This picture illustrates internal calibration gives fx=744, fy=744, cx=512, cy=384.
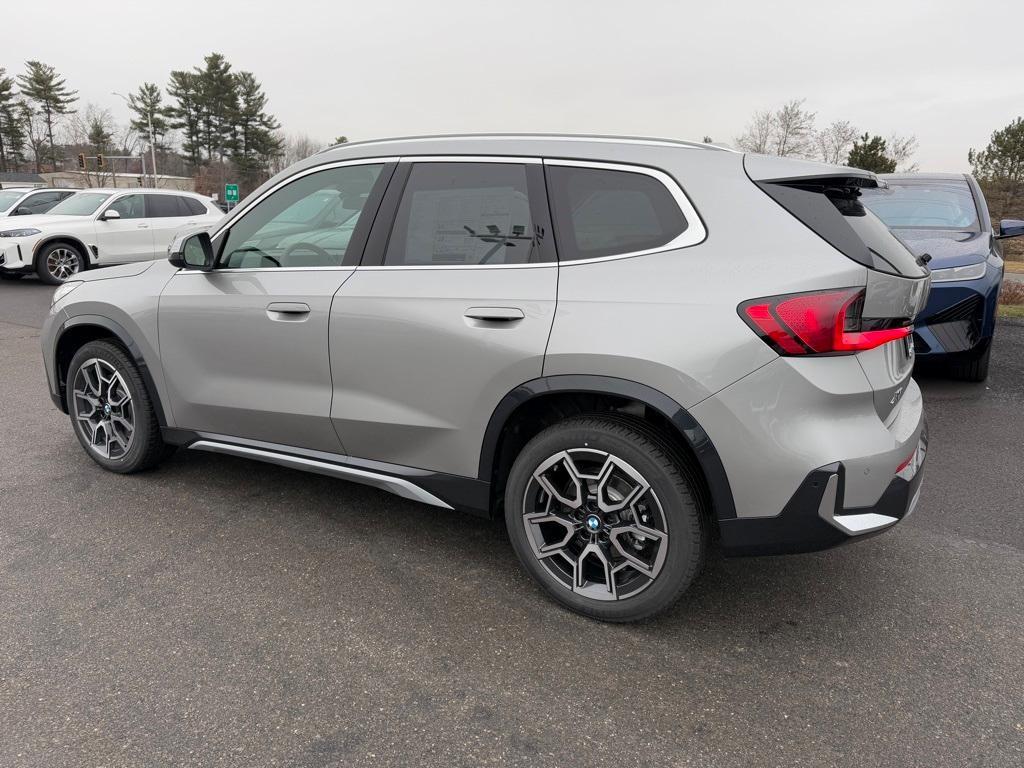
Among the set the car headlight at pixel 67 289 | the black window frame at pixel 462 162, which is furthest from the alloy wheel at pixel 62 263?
the black window frame at pixel 462 162

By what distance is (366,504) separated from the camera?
3.76 metres

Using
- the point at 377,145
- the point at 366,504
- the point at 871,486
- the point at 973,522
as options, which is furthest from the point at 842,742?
the point at 377,145

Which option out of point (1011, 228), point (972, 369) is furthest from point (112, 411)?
point (1011, 228)

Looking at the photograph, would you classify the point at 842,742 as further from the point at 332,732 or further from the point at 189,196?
the point at 189,196

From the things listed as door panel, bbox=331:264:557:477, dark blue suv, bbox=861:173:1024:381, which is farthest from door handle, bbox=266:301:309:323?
dark blue suv, bbox=861:173:1024:381

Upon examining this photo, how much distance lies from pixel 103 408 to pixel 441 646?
8.46ft

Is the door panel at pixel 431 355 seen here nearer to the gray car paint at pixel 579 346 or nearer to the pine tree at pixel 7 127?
the gray car paint at pixel 579 346

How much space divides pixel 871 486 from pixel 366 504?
2.36 meters

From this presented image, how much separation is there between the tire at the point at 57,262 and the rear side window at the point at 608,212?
41.4 feet

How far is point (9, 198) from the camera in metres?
14.8

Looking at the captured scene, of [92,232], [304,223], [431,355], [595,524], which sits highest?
[304,223]

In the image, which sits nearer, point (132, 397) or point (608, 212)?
point (608, 212)

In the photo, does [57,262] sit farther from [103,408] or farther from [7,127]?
[7,127]

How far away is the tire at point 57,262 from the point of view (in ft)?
41.4
